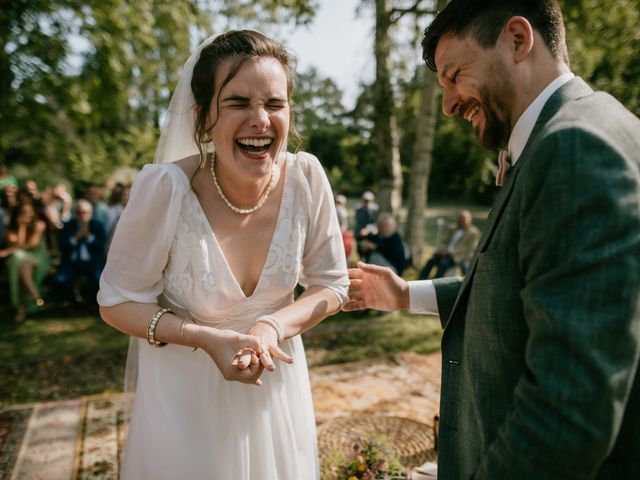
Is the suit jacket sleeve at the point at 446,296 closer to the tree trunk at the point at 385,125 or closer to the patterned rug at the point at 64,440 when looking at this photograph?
the patterned rug at the point at 64,440

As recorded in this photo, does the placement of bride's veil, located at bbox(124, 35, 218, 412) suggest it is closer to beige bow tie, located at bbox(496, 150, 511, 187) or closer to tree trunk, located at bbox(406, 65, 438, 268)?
beige bow tie, located at bbox(496, 150, 511, 187)

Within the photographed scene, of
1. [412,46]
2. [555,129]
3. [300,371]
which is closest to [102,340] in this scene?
[300,371]

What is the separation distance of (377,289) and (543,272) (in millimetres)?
1196

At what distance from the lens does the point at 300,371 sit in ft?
6.65

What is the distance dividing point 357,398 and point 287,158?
314 centimetres

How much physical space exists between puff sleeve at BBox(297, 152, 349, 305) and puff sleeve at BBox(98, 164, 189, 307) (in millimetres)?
579

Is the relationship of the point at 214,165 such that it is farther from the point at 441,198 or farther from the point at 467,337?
the point at 441,198

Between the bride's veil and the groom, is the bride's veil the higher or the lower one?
the higher one

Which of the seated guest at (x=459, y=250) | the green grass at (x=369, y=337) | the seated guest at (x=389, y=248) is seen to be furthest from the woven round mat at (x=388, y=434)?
the seated guest at (x=459, y=250)

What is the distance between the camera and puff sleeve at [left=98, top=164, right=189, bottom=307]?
1.70 m

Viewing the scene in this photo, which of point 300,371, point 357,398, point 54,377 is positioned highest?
point 300,371

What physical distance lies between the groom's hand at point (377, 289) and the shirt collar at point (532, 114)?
2.99ft

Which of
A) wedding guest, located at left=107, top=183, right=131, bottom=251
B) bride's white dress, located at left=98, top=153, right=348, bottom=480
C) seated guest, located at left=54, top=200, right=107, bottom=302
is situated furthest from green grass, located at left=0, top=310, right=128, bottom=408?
bride's white dress, located at left=98, top=153, right=348, bottom=480

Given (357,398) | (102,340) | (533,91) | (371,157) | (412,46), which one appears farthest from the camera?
(371,157)
